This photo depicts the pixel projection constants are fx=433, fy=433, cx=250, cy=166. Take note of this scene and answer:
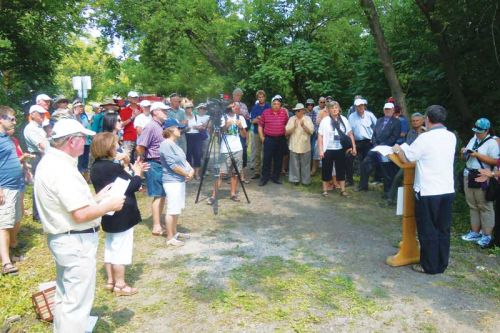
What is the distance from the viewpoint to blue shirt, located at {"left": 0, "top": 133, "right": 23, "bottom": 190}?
4.95m

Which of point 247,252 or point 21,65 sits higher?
point 21,65

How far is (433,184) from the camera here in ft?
15.9

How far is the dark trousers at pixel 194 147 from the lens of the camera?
980 cm

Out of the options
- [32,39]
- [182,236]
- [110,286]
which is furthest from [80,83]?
[110,286]

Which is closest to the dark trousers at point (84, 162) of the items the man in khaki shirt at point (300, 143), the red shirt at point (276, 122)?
the red shirt at point (276, 122)

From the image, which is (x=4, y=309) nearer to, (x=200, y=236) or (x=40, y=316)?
(x=40, y=316)

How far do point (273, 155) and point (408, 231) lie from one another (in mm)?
4486

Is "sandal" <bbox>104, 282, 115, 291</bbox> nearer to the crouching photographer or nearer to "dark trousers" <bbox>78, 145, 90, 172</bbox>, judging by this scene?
the crouching photographer

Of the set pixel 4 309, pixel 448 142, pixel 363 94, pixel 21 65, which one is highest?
pixel 21 65

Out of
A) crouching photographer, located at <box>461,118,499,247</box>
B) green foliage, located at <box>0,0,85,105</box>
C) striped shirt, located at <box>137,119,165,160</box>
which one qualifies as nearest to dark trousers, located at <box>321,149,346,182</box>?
crouching photographer, located at <box>461,118,499,247</box>

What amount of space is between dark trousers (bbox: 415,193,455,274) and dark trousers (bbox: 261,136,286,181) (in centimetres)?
456

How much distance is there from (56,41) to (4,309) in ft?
42.4

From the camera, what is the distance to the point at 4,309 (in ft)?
14.1

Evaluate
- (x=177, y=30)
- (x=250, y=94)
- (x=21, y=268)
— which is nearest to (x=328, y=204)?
(x=21, y=268)
